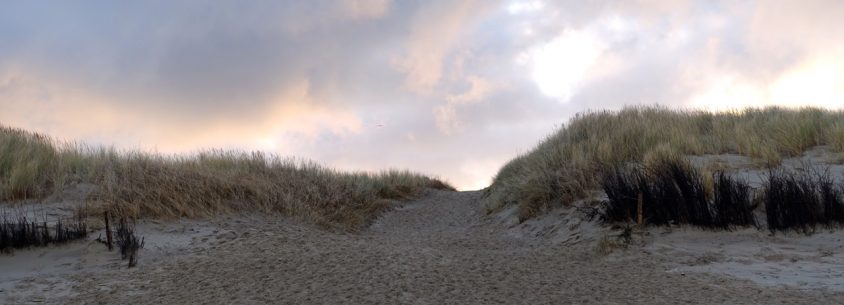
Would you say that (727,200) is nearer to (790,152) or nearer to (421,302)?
(790,152)

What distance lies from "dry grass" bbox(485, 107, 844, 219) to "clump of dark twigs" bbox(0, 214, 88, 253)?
21.1ft

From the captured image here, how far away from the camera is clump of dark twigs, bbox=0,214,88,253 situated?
7.22 metres

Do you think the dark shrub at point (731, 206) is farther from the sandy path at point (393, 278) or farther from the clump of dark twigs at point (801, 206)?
the sandy path at point (393, 278)

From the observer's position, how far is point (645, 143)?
12.6 metres

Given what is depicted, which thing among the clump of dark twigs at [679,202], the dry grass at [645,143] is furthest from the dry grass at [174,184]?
the clump of dark twigs at [679,202]

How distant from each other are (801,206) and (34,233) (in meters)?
9.10

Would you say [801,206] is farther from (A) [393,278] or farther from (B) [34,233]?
(B) [34,233]

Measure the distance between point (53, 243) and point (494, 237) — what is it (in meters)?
6.01

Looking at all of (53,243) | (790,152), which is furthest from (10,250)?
(790,152)

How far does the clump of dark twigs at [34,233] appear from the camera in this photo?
7.22m

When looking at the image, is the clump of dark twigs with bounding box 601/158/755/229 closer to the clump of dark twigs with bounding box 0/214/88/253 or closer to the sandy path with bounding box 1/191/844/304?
the sandy path with bounding box 1/191/844/304

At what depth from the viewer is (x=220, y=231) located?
8.68 meters

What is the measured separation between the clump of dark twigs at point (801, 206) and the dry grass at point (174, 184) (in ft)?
21.1

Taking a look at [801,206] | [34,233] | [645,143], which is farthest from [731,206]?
[34,233]
